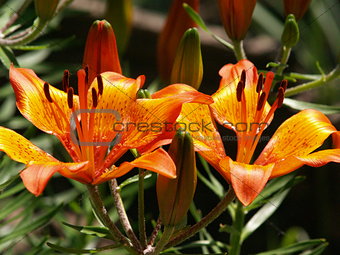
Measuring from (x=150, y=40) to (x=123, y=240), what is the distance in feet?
5.27

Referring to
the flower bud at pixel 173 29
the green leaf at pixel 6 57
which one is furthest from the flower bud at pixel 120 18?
the green leaf at pixel 6 57

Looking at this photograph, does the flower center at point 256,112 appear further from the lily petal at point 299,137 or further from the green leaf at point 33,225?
the green leaf at point 33,225

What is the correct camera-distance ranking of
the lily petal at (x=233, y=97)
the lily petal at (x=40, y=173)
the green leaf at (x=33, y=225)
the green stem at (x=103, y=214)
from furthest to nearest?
1. the green leaf at (x=33, y=225)
2. the lily petal at (x=233, y=97)
3. the green stem at (x=103, y=214)
4. the lily petal at (x=40, y=173)

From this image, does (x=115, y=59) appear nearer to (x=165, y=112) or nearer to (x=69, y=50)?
(x=165, y=112)

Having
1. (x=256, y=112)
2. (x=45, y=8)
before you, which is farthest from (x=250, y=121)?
(x=45, y=8)

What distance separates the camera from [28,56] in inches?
46.8

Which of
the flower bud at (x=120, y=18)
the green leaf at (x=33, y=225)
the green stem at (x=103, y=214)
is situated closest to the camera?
the green stem at (x=103, y=214)

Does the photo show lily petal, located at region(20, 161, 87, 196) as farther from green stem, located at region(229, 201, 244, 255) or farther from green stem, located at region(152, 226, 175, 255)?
green stem, located at region(229, 201, 244, 255)

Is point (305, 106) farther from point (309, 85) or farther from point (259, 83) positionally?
point (259, 83)

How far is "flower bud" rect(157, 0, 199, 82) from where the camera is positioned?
860mm

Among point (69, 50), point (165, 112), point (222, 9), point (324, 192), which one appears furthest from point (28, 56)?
point (324, 192)

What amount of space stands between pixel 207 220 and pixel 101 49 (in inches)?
8.2

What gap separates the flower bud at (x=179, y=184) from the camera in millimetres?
564

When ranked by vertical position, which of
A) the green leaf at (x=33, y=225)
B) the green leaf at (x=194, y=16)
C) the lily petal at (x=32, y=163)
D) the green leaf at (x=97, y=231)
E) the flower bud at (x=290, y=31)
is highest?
the flower bud at (x=290, y=31)
